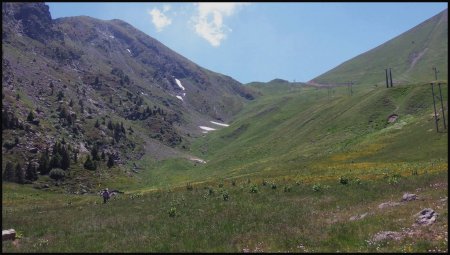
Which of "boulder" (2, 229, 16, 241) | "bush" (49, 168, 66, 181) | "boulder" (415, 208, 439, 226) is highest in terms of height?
"boulder" (2, 229, 16, 241)

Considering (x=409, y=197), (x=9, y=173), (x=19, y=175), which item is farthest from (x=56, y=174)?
(x=409, y=197)

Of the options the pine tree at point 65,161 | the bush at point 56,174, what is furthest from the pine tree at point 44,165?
the pine tree at point 65,161

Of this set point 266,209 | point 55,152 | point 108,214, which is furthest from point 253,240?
point 55,152

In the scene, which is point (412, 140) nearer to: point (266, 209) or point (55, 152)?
point (266, 209)

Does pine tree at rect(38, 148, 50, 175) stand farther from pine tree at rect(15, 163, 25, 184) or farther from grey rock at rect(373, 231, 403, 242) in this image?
grey rock at rect(373, 231, 403, 242)

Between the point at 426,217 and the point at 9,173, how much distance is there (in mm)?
89479

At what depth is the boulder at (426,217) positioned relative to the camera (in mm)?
20531

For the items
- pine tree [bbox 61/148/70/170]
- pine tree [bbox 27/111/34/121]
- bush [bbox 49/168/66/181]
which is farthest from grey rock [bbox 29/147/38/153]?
pine tree [bbox 27/111/34/121]

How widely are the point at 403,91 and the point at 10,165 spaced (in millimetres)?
101602

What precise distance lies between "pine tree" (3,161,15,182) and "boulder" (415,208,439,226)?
8788 centimetres

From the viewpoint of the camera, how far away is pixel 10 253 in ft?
65.0

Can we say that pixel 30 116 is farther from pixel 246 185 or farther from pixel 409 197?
pixel 409 197

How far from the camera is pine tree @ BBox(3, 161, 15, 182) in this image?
89.6 metres

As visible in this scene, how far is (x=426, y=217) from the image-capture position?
21016mm
